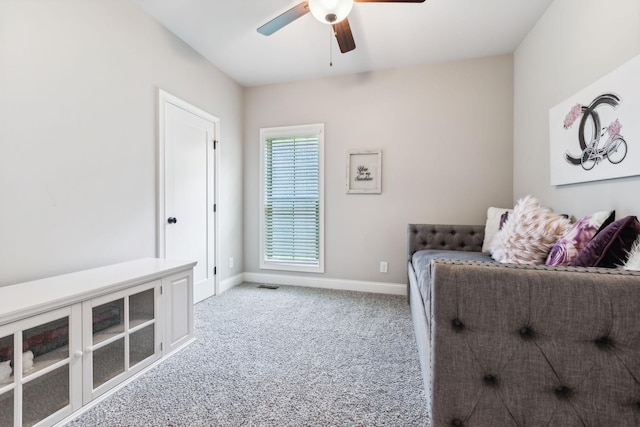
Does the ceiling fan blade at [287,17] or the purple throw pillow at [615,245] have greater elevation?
the ceiling fan blade at [287,17]

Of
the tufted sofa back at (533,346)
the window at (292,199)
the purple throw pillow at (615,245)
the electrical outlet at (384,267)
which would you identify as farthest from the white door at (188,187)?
the purple throw pillow at (615,245)

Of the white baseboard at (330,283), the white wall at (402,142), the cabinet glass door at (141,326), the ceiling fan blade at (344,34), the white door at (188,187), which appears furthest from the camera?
the white baseboard at (330,283)

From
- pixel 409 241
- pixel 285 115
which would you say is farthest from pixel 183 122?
pixel 409 241

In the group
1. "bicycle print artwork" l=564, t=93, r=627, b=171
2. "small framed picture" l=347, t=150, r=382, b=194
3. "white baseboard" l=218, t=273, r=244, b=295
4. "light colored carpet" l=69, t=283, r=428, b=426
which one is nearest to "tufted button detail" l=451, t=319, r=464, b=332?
"light colored carpet" l=69, t=283, r=428, b=426

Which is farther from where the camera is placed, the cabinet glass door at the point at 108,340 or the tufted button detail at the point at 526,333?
the cabinet glass door at the point at 108,340

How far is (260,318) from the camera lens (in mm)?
2619

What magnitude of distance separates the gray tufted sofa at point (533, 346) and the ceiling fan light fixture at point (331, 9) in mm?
1751

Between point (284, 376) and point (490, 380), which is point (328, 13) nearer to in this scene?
point (490, 380)

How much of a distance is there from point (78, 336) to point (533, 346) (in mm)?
2001

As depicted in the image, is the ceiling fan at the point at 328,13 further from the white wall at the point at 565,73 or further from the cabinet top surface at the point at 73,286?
the cabinet top surface at the point at 73,286

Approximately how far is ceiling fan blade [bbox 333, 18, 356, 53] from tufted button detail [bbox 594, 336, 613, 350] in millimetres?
2234

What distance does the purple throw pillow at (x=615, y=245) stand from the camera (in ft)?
3.88

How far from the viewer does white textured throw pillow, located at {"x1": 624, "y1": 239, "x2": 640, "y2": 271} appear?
1.09 m

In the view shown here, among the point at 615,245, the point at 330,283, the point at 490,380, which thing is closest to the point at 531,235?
the point at 615,245
